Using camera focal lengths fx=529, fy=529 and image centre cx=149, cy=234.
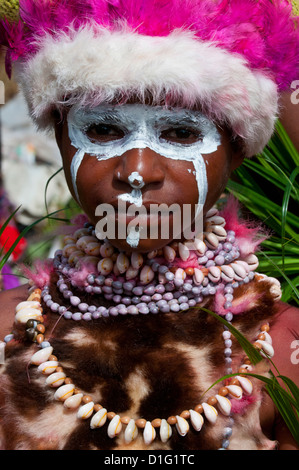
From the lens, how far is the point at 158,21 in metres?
1.18

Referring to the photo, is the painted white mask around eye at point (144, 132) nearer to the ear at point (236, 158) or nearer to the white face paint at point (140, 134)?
the white face paint at point (140, 134)

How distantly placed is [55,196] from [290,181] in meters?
2.96

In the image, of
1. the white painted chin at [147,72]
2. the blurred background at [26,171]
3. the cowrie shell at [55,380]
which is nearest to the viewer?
the white painted chin at [147,72]

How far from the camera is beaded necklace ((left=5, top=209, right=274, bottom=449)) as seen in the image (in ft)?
4.14

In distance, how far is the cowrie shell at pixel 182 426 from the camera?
119 centimetres

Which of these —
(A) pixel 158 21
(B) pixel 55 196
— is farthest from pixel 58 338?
(B) pixel 55 196

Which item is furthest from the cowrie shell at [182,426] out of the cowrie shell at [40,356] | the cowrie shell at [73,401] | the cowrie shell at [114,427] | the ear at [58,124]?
the ear at [58,124]

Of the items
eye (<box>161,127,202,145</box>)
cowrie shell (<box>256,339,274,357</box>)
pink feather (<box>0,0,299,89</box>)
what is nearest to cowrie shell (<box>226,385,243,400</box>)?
cowrie shell (<box>256,339,274,357</box>)

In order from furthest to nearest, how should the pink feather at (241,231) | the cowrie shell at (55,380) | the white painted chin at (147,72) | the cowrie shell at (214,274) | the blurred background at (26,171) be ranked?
the blurred background at (26,171)
the pink feather at (241,231)
the cowrie shell at (214,274)
the cowrie shell at (55,380)
the white painted chin at (147,72)

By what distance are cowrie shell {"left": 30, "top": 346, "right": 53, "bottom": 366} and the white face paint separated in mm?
435

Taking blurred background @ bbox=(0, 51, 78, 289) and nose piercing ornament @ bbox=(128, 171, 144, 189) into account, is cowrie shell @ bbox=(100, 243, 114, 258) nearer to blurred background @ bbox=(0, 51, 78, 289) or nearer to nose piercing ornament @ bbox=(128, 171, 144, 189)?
nose piercing ornament @ bbox=(128, 171, 144, 189)

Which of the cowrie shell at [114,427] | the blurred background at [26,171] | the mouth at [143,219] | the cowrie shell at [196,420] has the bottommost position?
the blurred background at [26,171]

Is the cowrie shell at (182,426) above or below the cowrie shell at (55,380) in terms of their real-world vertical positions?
above

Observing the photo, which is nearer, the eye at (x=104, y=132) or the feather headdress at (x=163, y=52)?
the feather headdress at (x=163, y=52)
